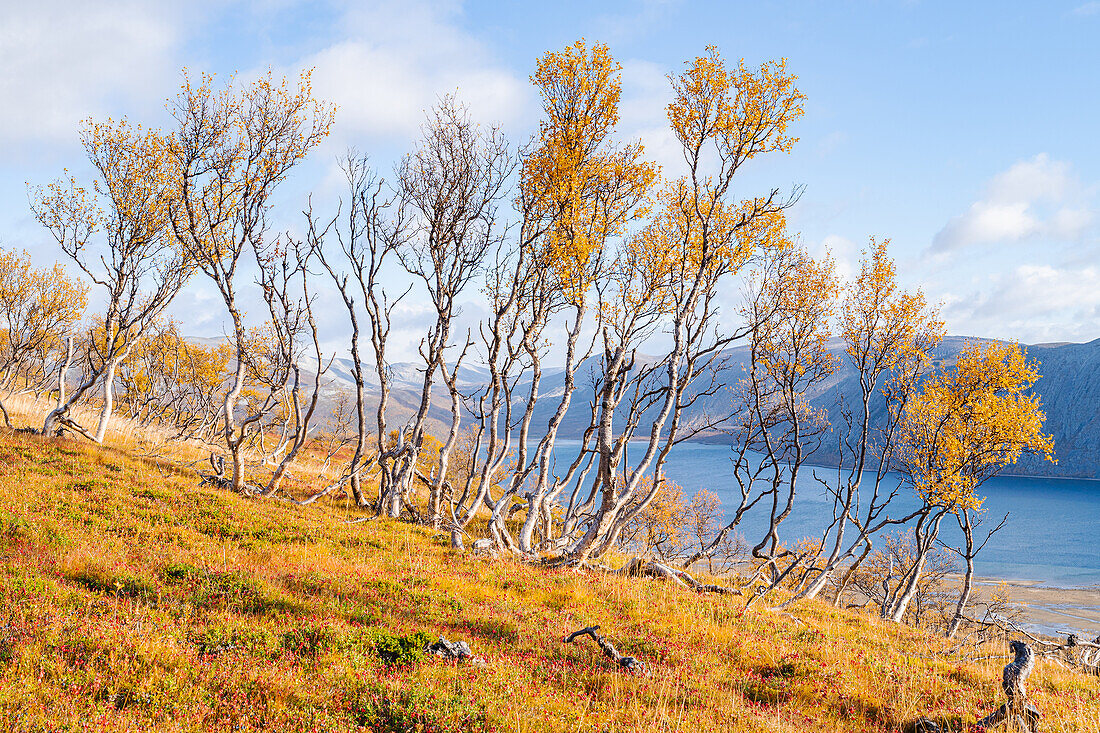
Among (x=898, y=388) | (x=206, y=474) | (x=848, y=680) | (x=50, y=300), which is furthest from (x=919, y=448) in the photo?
(x=50, y=300)

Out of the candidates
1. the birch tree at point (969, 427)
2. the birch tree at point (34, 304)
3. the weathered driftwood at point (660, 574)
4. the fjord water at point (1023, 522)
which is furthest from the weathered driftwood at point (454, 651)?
the fjord water at point (1023, 522)

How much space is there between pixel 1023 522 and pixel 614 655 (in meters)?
165

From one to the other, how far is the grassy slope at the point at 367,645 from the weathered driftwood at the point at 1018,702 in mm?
394

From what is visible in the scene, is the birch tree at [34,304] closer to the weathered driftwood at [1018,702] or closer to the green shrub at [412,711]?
the green shrub at [412,711]

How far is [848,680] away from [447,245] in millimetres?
17115

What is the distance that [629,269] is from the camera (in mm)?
20094

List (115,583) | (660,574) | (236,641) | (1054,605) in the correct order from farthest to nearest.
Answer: (1054,605) → (660,574) → (115,583) → (236,641)

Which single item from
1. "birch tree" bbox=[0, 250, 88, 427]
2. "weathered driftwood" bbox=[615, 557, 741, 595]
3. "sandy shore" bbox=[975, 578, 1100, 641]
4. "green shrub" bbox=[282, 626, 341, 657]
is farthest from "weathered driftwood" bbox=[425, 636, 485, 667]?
"sandy shore" bbox=[975, 578, 1100, 641]

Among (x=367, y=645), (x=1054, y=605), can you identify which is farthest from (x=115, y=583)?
(x=1054, y=605)

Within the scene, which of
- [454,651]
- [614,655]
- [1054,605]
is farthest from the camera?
[1054,605]

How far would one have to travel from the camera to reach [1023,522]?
418 feet

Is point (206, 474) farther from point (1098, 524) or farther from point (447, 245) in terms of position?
point (1098, 524)

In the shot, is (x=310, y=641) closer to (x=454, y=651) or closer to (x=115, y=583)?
(x=454, y=651)

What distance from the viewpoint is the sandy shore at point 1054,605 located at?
65.6 meters
